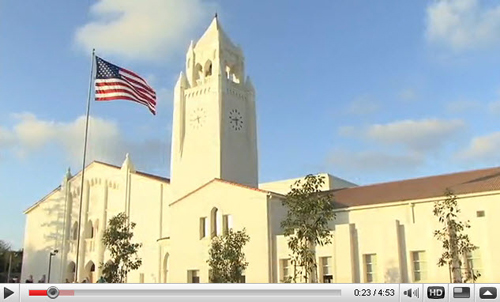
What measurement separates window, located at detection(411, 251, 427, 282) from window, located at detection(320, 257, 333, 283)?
4.89m

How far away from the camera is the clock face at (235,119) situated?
163 ft

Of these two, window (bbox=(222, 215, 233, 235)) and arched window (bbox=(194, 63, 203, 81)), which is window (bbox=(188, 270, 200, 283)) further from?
arched window (bbox=(194, 63, 203, 81))

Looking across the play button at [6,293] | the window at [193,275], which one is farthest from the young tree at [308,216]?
the play button at [6,293]

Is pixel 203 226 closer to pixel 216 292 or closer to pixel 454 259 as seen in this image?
pixel 454 259

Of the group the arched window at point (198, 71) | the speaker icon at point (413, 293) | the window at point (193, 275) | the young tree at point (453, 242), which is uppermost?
the arched window at point (198, 71)

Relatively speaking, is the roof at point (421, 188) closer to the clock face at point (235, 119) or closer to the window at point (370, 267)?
the window at point (370, 267)

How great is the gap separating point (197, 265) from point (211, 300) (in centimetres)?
3309

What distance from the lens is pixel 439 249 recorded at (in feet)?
95.9

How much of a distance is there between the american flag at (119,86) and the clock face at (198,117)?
75.3 ft

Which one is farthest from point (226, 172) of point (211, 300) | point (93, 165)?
point (211, 300)

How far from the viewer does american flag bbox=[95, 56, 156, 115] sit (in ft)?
81.6

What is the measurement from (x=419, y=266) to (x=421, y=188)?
589 centimetres

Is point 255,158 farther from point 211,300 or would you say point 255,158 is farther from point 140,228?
point 211,300

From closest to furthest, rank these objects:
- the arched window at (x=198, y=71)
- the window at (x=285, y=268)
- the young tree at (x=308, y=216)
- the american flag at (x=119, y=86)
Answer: the american flag at (x=119, y=86), the young tree at (x=308, y=216), the window at (x=285, y=268), the arched window at (x=198, y=71)
